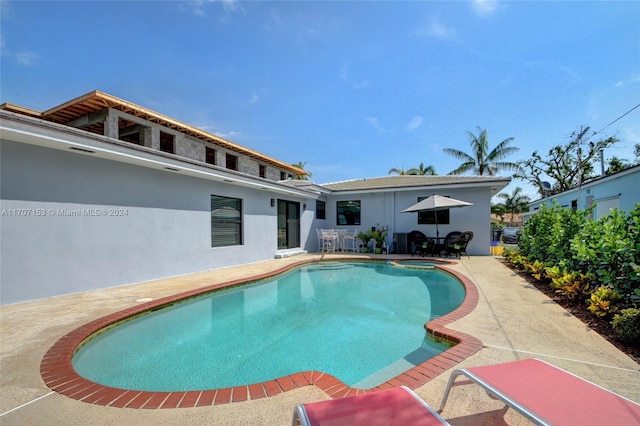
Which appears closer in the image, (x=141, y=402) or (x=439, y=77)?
(x=141, y=402)

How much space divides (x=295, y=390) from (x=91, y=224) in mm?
6260

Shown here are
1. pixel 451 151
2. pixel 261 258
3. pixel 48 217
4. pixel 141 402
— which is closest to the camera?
pixel 141 402

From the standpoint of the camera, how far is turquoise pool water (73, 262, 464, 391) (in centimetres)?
331

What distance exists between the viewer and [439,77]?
10477 mm

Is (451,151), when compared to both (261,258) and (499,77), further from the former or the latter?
(261,258)

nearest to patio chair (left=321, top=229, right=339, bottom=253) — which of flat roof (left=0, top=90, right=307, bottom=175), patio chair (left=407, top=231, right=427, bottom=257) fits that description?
patio chair (left=407, top=231, right=427, bottom=257)

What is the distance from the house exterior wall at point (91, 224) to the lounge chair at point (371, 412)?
6508 mm

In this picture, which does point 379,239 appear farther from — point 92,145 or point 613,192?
point 92,145

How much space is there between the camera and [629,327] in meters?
3.26

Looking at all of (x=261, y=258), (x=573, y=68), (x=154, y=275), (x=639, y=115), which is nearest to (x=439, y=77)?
(x=573, y=68)

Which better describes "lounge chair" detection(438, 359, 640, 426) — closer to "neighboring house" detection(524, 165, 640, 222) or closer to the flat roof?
"neighboring house" detection(524, 165, 640, 222)

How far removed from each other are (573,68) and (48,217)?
15325 millimetres

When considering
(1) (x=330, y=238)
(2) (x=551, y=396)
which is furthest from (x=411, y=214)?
(2) (x=551, y=396)

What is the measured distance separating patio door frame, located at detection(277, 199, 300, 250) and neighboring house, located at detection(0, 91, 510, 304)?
0.16ft
